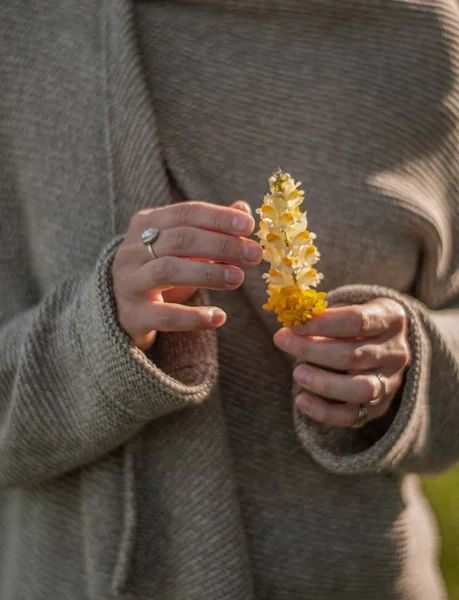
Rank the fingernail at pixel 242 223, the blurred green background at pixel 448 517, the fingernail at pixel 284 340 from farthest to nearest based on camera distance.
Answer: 1. the blurred green background at pixel 448 517
2. the fingernail at pixel 284 340
3. the fingernail at pixel 242 223

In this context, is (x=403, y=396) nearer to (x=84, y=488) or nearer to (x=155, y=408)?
(x=155, y=408)

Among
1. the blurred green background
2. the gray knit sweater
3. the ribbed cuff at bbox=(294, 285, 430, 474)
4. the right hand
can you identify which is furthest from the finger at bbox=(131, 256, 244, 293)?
the blurred green background

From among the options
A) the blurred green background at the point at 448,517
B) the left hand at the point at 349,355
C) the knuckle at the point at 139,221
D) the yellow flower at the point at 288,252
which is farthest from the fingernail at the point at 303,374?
the blurred green background at the point at 448,517

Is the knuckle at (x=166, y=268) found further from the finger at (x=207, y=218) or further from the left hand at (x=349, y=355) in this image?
the left hand at (x=349, y=355)

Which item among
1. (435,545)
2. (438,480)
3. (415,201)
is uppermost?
(415,201)

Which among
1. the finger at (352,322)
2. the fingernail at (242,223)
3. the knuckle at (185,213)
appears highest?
the fingernail at (242,223)

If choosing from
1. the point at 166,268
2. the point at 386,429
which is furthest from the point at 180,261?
the point at 386,429

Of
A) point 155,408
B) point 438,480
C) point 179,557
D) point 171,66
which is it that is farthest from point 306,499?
point 438,480
